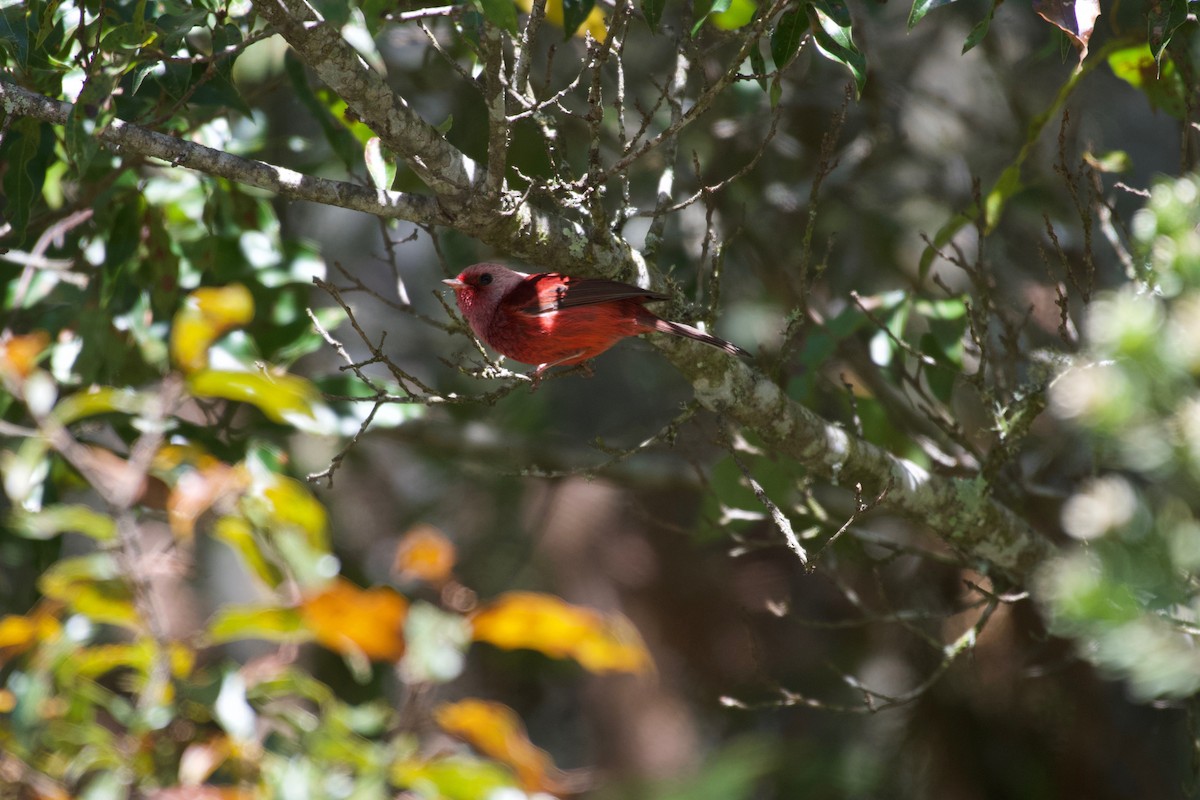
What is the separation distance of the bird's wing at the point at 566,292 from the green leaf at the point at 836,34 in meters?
0.76

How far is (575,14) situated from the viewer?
10.3 feet

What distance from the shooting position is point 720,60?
5.66m

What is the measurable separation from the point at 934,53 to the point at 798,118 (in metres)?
1.18

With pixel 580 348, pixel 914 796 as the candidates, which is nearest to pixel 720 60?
pixel 580 348

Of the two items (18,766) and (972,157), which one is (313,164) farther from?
(972,157)

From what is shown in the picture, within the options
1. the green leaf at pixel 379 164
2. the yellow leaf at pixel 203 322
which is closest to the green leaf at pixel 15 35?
the green leaf at pixel 379 164

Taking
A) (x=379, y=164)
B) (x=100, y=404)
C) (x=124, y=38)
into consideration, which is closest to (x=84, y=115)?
(x=124, y=38)

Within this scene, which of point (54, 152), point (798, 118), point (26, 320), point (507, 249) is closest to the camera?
point (507, 249)

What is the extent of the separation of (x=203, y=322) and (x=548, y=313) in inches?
42.8

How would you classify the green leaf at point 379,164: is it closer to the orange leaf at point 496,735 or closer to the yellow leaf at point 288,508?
the yellow leaf at point 288,508

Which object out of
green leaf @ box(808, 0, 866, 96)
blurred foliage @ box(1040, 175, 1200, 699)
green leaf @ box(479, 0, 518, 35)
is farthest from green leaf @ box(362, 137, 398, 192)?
blurred foliage @ box(1040, 175, 1200, 699)

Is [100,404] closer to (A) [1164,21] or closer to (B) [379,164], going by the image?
(B) [379,164]

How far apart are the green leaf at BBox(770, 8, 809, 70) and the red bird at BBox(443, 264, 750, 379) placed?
2.34 feet

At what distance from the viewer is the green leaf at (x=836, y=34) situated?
268cm
